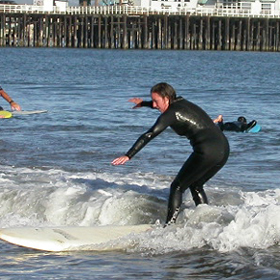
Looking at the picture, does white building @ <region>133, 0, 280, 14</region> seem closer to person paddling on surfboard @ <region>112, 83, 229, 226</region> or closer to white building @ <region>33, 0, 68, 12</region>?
white building @ <region>33, 0, 68, 12</region>

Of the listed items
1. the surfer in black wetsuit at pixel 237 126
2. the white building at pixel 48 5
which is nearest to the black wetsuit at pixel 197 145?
the surfer in black wetsuit at pixel 237 126

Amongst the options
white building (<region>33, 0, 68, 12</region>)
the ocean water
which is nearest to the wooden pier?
white building (<region>33, 0, 68, 12</region>)

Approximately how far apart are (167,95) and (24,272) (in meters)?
2.28

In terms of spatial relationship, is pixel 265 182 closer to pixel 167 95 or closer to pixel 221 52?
pixel 167 95

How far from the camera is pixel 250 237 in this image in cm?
894

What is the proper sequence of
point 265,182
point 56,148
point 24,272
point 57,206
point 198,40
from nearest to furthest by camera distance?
1. point 24,272
2. point 57,206
3. point 265,182
4. point 56,148
5. point 198,40

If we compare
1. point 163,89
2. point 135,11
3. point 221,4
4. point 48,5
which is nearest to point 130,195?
point 163,89

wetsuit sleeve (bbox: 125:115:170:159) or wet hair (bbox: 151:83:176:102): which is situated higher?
wet hair (bbox: 151:83:176:102)

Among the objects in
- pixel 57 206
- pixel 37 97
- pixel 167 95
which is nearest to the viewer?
pixel 167 95

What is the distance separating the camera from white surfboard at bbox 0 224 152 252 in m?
8.70

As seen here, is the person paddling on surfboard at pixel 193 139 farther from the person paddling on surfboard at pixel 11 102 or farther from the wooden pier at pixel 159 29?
the wooden pier at pixel 159 29

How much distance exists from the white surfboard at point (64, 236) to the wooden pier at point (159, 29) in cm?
6704

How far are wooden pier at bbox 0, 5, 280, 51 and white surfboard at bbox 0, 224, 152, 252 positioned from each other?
220 feet

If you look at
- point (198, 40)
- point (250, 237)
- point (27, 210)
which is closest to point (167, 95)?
point (250, 237)
